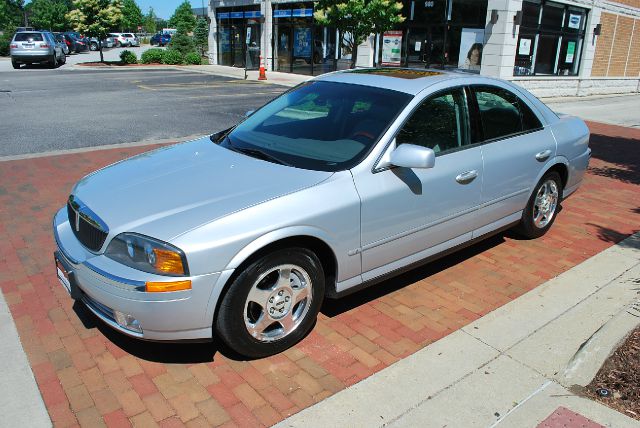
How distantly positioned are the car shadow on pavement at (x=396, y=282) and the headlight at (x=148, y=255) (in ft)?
4.80

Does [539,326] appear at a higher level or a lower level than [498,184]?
lower

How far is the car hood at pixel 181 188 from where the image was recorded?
312 cm

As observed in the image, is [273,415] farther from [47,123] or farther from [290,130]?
[47,123]

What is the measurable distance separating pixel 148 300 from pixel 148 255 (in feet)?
0.79

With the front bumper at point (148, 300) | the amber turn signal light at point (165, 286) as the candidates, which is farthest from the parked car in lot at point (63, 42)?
the amber turn signal light at point (165, 286)

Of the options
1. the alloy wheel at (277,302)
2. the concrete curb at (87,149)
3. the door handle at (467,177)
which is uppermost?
the door handle at (467,177)

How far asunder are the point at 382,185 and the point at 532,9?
18.5m

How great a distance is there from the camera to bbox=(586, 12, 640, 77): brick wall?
76.9ft

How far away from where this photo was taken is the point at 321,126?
4227mm

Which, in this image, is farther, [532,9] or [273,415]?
[532,9]

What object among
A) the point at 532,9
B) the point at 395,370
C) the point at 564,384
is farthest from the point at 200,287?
the point at 532,9

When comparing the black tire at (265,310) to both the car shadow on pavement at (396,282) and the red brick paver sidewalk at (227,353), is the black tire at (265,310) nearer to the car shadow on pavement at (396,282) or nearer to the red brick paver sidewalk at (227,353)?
the red brick paver sidewalk at (227,353)

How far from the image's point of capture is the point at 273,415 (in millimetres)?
2961

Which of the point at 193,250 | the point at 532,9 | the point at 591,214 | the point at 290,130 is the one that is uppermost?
the point at 532,9
